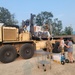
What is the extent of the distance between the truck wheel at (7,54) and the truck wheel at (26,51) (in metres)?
0.54

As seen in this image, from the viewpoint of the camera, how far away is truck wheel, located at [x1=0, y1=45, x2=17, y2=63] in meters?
10.2

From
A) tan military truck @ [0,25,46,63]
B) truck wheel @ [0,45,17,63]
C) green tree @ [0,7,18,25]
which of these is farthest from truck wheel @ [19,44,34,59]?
green tree @ [0,7,18,25]

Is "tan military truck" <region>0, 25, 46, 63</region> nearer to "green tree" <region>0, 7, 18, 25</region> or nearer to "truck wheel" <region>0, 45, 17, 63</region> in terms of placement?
"truck wheel" <region>0, 45, 17, 63</region>

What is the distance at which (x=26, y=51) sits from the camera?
11203mm

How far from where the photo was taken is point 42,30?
12.8 m

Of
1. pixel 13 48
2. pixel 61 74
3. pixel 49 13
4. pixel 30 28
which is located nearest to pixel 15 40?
pixel 13 48

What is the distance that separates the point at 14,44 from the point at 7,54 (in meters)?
0.93

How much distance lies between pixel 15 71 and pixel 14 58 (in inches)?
106

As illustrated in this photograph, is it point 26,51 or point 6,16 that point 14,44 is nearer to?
point 26,51

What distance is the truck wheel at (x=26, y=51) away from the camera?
36.3ft

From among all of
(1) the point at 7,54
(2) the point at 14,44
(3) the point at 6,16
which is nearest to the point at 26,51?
(2) the point at 14,44

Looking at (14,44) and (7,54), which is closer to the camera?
(7,54)

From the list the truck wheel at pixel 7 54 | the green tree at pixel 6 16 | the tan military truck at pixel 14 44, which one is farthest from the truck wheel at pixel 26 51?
the green tree at pixel 6 16

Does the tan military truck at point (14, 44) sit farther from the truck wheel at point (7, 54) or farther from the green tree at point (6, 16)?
the green tree at point (6, 16)
